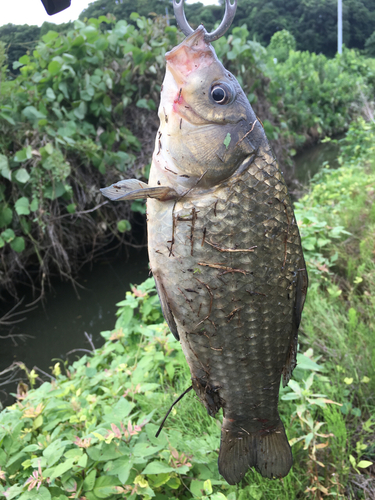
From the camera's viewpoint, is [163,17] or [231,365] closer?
[231,365]

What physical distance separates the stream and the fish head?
272cm

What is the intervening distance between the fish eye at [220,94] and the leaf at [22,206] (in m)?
3.26

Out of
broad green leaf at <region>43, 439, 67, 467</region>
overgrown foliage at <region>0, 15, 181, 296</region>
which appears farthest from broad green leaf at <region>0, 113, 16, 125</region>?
broad green leaf at <region>43, 439, 67, 467</region>

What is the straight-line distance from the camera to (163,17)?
15.7 feet

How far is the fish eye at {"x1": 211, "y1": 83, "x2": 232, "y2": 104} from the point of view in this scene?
3.24 ft

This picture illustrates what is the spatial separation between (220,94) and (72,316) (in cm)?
396

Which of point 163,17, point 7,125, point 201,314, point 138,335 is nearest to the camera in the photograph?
point 201,314

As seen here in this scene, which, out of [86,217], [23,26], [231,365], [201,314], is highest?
[23,26]

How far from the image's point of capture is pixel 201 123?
986 mm

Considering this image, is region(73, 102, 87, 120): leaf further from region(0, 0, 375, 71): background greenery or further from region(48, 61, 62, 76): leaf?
region(0, 0, 375, 71): background greenery

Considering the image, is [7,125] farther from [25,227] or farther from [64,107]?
[25,227]

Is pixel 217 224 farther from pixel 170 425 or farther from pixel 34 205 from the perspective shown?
pixel 34 205

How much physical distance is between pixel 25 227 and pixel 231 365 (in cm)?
354

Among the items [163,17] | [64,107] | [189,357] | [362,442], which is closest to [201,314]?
[189,357]
